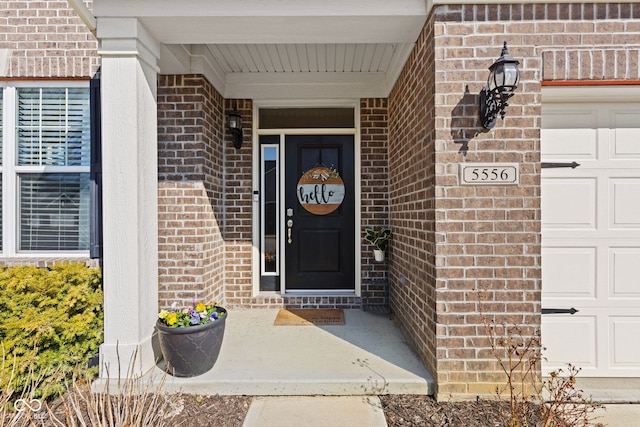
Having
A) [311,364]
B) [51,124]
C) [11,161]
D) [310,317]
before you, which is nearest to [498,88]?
[311,364]

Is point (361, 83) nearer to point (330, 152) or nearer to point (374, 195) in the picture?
point (330, 152)

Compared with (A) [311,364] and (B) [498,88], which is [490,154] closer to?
(B) [498,88]

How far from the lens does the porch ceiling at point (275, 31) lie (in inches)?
96.7

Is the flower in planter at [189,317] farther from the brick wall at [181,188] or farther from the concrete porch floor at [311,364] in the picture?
the brick wall at [181,188]

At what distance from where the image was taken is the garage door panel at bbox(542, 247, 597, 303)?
2658 millimetres

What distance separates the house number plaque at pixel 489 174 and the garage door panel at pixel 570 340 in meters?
1.21

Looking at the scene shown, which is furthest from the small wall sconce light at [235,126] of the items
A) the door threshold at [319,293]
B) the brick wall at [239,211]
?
the door threshold at [319,293]

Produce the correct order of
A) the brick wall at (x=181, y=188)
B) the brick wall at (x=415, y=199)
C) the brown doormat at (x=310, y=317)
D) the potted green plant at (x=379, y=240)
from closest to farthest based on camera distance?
the brick wall at (x=415, y=199)
the brick wall at (x=181, y=188)
the brown doormat at (x=310, y=317)
the potted green plant at (x=379, y=240)

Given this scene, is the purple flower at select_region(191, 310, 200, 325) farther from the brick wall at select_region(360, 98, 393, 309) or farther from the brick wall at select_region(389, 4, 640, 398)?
the brick wall at select_region(360, 98, 393, 309)

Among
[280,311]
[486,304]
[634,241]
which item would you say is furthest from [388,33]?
[280,311]

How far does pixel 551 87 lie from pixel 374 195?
2.01m

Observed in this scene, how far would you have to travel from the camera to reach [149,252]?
2.73 metres

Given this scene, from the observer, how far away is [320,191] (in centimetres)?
418

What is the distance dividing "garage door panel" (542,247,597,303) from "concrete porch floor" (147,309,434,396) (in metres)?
1.24
